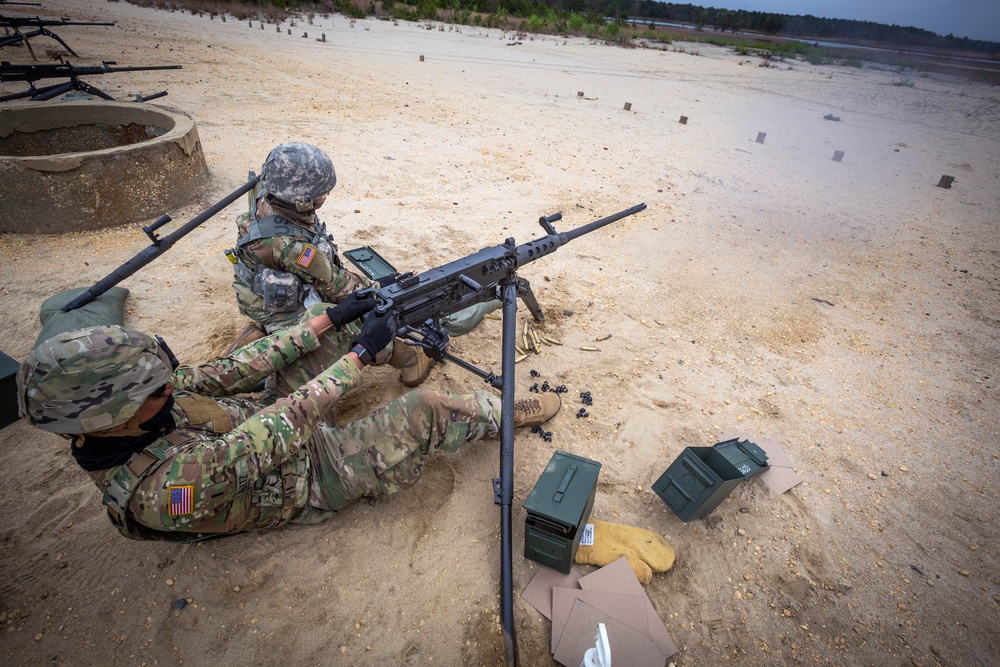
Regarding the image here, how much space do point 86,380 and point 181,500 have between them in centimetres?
63

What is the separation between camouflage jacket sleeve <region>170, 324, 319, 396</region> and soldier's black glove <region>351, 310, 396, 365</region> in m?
0.49

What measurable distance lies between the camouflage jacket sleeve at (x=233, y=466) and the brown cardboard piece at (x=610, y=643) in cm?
170

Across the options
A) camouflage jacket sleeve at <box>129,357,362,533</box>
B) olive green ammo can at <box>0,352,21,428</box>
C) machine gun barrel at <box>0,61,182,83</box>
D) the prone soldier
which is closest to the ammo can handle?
the prone soldier

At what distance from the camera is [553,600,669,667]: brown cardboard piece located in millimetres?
2312

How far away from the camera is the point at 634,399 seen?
4.01 m

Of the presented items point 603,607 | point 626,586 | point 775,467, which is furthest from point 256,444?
point 775,467

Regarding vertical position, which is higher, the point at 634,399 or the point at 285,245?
the point at 285,245

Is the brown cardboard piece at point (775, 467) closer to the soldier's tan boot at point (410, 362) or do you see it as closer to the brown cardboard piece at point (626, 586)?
the brown cardboard piece at point (626, 586)

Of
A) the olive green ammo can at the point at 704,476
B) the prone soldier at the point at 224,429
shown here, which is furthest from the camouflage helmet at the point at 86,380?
the olive green ammo can at the point at 704,476

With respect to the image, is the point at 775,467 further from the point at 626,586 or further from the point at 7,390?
the point at 7,390

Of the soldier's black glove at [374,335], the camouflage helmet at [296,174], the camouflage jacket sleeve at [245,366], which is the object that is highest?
the camouflage helmet at [296,174]

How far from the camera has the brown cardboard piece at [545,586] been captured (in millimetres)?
2561

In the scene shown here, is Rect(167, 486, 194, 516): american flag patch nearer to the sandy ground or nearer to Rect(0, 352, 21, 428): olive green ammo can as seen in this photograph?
the sandy ground

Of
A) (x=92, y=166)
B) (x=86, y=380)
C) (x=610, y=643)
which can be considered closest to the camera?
(x=86, y=380)
